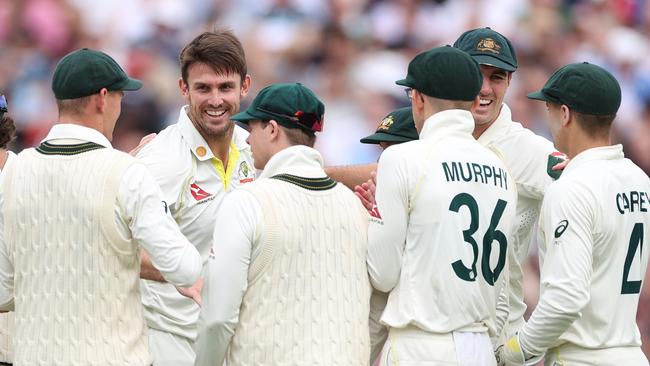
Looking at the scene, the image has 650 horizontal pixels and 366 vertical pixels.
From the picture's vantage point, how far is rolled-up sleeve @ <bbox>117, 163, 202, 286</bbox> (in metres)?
5.02

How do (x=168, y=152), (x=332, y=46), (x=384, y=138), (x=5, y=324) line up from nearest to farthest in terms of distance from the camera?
(x=384, y=138) → (x=5, y=324) → (x=168, y=152) → (x=332, y=46)

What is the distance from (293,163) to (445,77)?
75 centimetres

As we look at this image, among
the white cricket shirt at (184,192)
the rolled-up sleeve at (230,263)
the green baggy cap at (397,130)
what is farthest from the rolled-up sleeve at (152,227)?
the green baggy cap at (397,130)

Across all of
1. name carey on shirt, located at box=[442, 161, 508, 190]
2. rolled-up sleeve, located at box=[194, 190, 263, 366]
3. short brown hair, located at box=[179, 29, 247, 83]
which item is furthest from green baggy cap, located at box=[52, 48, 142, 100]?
name carey on shirt, located at box=[442, 161, 508, 190]

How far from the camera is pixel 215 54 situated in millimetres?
6480

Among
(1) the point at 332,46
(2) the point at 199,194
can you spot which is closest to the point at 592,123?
(2) the point at 199,194

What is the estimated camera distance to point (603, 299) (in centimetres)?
523

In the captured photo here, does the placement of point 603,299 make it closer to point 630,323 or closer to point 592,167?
point 630,323

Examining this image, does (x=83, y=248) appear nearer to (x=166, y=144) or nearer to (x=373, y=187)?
(x=373, y=187)

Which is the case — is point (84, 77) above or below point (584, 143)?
above

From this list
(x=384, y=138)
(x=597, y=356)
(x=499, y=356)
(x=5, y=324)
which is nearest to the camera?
(x=597, y=356)

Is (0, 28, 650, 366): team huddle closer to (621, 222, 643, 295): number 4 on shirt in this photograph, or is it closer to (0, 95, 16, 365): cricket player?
(621, 222, 643, 295): number 4 on shirt

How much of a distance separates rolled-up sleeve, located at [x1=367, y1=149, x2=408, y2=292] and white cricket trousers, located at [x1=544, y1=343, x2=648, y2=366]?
32.5 inches

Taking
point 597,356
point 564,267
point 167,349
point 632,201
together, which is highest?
point 632,201
